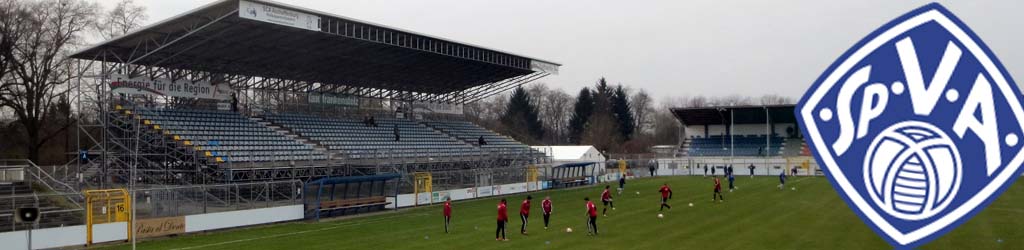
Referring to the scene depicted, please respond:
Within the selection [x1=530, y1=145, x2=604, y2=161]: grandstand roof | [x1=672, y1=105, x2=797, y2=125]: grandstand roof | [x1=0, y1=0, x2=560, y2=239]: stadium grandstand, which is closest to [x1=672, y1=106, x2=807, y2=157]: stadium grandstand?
[x1=672, y1=105, x2=797, y2=125]: grandstand roof

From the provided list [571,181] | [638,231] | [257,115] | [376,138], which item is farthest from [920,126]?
[571,181]

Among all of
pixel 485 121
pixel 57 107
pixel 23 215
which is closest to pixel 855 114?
pixel 23 215

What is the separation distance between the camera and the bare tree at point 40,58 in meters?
44.7

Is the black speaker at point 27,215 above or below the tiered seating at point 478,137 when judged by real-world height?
below

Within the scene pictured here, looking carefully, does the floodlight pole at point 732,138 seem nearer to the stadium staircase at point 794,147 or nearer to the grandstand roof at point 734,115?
the grandstand roof at point 734,115

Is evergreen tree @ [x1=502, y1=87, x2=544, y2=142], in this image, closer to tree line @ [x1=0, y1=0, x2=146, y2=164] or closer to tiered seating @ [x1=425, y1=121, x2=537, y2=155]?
tiered seating @ [x1=425, y1=121, x2=537, y2=155]

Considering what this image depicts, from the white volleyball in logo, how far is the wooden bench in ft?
92.6

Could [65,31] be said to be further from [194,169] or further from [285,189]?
[285,189]

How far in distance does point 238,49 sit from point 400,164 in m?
11.6

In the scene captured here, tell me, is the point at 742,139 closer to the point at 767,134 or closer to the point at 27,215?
the point at 767,134

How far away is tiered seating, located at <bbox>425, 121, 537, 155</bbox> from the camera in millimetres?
59938

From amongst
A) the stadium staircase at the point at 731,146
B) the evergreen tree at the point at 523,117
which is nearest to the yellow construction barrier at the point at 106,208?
the stadium staircase at the point at 731,146

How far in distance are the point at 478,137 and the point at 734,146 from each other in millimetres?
34097

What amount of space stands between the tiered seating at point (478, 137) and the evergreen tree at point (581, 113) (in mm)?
48212
